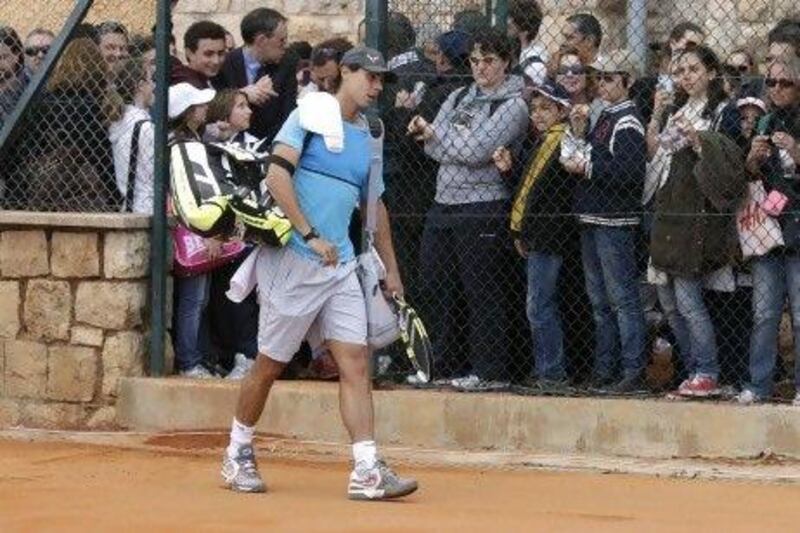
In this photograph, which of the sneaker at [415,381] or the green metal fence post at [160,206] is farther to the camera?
the green metal fence post at [160,206]

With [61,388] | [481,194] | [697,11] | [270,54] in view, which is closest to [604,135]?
[481,194]

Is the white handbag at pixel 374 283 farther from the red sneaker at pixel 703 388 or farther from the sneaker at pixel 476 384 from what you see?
the red sneaker at pixel 703 388

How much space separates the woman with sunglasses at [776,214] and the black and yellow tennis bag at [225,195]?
2.58 m

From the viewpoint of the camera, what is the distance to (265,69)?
1338 cm

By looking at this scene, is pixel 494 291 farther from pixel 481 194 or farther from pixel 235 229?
pixel 235 229

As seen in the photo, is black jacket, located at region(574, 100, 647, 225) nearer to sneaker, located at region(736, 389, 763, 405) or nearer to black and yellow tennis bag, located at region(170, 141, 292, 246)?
sneaker, located at region(736, 389, 763, 405)

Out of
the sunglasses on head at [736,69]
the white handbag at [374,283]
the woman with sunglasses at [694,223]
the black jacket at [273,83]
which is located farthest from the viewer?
the black jacket at [273,83]

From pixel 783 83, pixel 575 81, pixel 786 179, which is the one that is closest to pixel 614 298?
pixel 786 179

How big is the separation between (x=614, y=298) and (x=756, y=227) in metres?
0.84

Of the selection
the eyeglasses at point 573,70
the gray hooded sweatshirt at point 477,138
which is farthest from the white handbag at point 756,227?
the gray hooded sweatshirt at point 477,138

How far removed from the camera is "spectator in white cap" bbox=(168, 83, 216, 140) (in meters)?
12.3

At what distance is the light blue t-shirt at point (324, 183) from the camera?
10.1 metres

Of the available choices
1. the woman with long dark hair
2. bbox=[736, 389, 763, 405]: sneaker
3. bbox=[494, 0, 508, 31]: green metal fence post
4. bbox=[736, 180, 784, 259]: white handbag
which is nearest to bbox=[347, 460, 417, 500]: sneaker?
bbox=[736, 389, 763, 405]: sneaker

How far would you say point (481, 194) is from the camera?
12.1 meters
